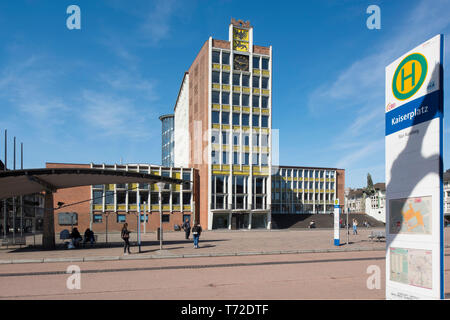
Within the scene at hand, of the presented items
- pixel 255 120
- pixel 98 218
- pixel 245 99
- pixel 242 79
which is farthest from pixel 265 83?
pixel 98 218

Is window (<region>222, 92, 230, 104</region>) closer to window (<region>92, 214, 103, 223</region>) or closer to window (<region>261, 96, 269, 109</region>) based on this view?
window (<region>261, 96, 269, 109</region>)

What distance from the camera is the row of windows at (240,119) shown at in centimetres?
5741

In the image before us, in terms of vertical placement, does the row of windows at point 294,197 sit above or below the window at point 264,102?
below

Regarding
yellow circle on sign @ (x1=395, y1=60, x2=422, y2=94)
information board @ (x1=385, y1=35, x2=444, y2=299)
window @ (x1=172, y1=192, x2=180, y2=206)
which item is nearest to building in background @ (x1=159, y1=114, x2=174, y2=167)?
window @ (x1=172, y1=192, x2=180, y2=206)

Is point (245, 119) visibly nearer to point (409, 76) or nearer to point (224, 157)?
point (224, 157)

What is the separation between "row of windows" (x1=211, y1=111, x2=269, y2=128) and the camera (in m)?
57.4

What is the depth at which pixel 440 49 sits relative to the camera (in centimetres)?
581

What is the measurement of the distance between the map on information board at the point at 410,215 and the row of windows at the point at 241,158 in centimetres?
5054

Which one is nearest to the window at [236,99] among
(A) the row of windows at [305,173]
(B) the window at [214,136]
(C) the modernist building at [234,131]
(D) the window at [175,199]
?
(C) the modernist building at [234,131]

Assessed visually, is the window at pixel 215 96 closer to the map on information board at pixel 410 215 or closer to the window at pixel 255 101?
the window at pixel 255 101

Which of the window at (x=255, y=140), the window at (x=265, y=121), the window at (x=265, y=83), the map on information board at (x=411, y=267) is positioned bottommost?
the map on information board at (x=411, y=267)
